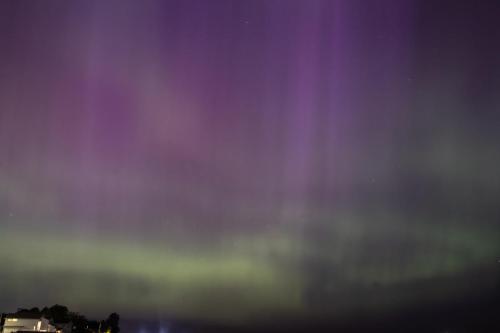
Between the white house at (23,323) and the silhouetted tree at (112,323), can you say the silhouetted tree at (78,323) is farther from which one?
the white house at (23,323)

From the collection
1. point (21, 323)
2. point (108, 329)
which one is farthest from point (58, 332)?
point (108, 329)

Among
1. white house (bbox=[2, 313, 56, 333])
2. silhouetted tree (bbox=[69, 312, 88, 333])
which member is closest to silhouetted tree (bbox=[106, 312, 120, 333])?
silhouetted tree (bbox=[69, 312, 88, 333])

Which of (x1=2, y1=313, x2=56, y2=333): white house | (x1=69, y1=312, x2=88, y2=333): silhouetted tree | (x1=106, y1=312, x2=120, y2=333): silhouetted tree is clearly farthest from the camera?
(x1=106, y1=312, x2=120, y2=333): silhouetted tree

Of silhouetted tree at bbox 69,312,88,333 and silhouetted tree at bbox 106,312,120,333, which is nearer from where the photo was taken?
silhouetted tree at bbox 69,312,88,333

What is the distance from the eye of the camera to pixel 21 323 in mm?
69312

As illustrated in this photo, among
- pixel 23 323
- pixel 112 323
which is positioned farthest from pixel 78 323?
pixel 23 323

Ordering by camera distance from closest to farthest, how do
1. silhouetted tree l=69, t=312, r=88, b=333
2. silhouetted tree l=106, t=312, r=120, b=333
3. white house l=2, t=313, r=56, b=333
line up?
white house l=2, t=313, r=56, b=333 < silhouetted tree l=69, t=312, r=88, b=333 < silhouetted tree l=106, t=312, r=120, b=333

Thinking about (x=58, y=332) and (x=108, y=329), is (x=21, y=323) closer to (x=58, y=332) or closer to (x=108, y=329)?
(x=58, y=332)

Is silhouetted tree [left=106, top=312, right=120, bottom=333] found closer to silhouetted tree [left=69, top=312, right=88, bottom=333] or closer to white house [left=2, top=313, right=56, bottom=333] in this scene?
silhouetted tree [left=69, top=312, right=88, bottom=333]

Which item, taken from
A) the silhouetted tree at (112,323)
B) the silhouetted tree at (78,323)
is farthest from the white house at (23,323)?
the silhouetted tree at (112,323)

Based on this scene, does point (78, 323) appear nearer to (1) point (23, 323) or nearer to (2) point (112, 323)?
(2) point (112, 323)

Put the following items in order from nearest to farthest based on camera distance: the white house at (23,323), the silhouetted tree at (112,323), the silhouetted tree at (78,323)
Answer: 1. the white house at (23,323)
2. the silhouetted tree at (78,323)
3. the silhouetted tree at (112,323)

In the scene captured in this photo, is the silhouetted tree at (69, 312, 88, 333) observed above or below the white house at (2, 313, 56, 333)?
above

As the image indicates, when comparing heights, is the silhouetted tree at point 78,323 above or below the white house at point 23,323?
above
